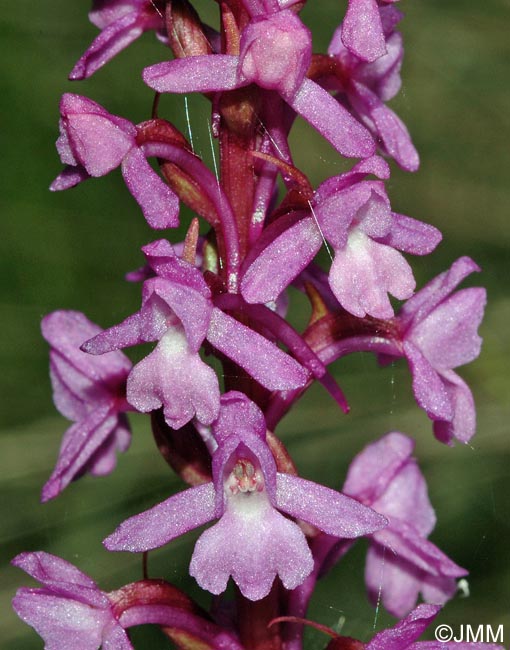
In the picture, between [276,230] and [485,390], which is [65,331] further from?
[485,390]

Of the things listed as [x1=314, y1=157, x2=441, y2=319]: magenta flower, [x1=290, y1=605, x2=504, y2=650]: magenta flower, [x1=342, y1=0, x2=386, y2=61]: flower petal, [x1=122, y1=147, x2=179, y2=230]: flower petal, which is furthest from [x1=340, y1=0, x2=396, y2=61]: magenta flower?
[x1=290, y1=605, x2=504, y2=650]: magenta flower

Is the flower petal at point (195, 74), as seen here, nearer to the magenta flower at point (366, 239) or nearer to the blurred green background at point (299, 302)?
the magenta flower at point (366, 239)

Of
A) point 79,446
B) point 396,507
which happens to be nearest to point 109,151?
point 79,446

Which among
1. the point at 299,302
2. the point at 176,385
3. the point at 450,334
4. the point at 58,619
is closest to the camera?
the point at 176,385

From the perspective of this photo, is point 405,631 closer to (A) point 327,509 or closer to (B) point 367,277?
(A) point 327,509

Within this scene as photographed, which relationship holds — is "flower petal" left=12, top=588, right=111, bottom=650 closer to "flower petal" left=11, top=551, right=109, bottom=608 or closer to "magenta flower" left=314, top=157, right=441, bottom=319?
"flower petal" left=11, top=551, right=109, bottom=608

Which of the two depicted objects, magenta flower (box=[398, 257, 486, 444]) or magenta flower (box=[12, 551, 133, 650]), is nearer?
magenta flower (box=[12, 551, 133, 650])
